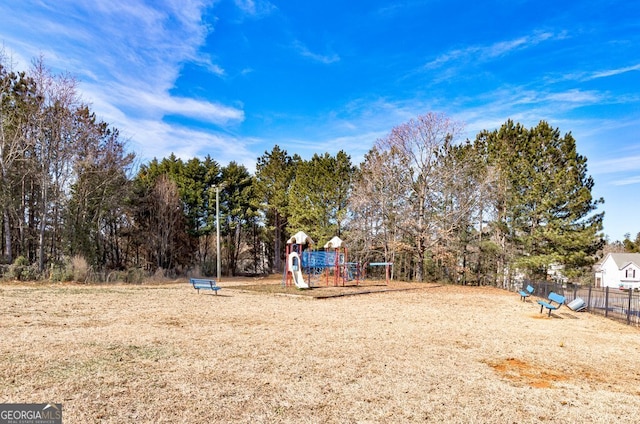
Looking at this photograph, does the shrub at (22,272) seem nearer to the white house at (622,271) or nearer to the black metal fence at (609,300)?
the black metal fence at (609,300)

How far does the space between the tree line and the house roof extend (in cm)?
2841

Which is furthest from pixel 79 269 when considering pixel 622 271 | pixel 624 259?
pixel 624 259

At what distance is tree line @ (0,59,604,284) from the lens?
19.6 metres

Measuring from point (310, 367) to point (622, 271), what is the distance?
52.1 m

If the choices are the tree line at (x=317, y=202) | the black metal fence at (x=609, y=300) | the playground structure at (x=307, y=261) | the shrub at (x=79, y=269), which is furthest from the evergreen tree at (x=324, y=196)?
the black metal fence at (x=609, y=300)

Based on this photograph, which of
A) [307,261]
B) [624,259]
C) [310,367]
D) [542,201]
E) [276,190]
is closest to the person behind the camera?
[310,367]

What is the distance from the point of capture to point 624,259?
4488cm

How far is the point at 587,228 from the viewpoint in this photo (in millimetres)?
21719

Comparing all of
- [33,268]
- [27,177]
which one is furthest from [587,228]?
[27,177]

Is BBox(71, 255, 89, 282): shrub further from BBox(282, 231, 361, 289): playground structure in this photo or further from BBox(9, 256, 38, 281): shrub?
BBox(282, 231, 361, 289): playground structure

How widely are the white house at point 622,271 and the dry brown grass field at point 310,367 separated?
4294 cm

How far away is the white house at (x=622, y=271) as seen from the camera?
142 ft

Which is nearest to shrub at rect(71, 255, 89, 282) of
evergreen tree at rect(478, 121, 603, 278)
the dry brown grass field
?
the dry brown grass field

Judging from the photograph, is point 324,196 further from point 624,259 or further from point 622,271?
point 624,259
